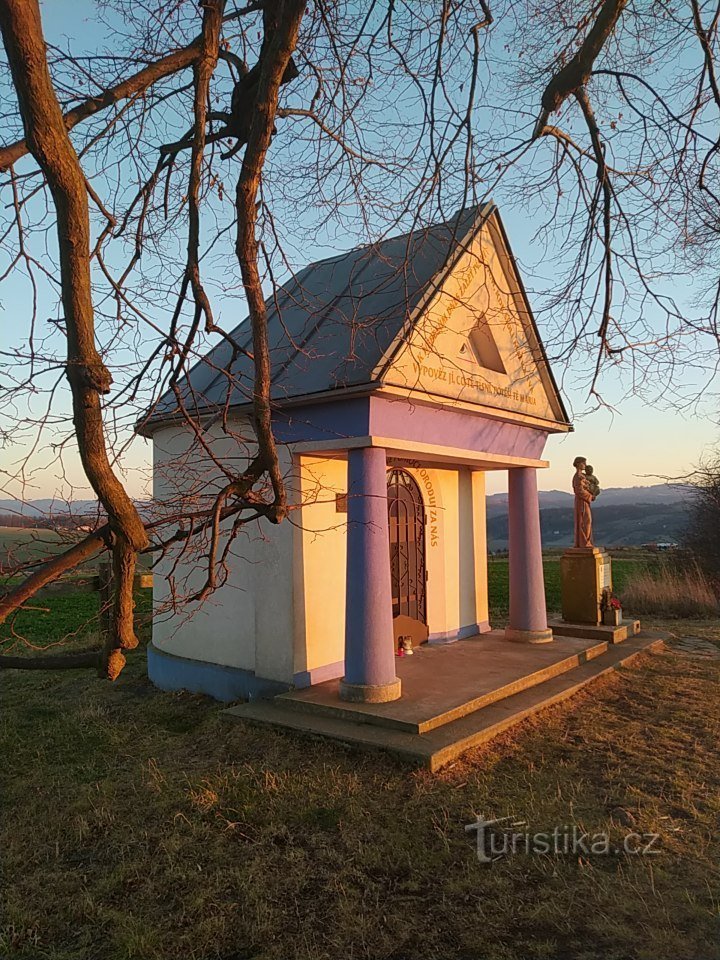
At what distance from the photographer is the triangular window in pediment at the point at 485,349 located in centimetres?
979

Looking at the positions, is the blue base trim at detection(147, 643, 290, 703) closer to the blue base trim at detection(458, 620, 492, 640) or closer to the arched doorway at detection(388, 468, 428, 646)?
the arched doorway at detection(388, 468, 428, 646)

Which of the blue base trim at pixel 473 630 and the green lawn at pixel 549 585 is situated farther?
the green lawn at pixel 549 585

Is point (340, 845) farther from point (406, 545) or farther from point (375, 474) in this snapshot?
point (406, 545)

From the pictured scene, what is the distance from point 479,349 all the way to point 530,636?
4.34 m

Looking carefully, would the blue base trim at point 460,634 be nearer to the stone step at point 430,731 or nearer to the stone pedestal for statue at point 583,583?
the stone pedestal for statue at point 583,583

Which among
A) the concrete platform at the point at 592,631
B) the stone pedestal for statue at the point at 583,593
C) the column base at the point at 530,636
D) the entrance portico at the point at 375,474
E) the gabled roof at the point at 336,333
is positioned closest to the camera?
the gabled roof at the point at 336,333

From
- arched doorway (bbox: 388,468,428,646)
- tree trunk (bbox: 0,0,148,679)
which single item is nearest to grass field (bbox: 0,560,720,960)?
tree trunk (bbox: 0,0,148,679)

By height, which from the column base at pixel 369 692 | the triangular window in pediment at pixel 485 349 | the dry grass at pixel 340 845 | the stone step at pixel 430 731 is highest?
the triangular window in pediment at pixel 485 349

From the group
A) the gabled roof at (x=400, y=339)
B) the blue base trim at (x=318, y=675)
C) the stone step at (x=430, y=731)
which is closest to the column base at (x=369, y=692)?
the stone step at (x=430, y=731)

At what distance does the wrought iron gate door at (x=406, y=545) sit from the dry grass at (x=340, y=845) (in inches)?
117

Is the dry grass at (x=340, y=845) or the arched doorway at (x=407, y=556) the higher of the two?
the arched doorway at (x=407, y=556)

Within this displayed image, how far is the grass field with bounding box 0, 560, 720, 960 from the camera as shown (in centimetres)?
393

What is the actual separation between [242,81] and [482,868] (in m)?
5.37

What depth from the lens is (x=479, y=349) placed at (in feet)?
32.9
